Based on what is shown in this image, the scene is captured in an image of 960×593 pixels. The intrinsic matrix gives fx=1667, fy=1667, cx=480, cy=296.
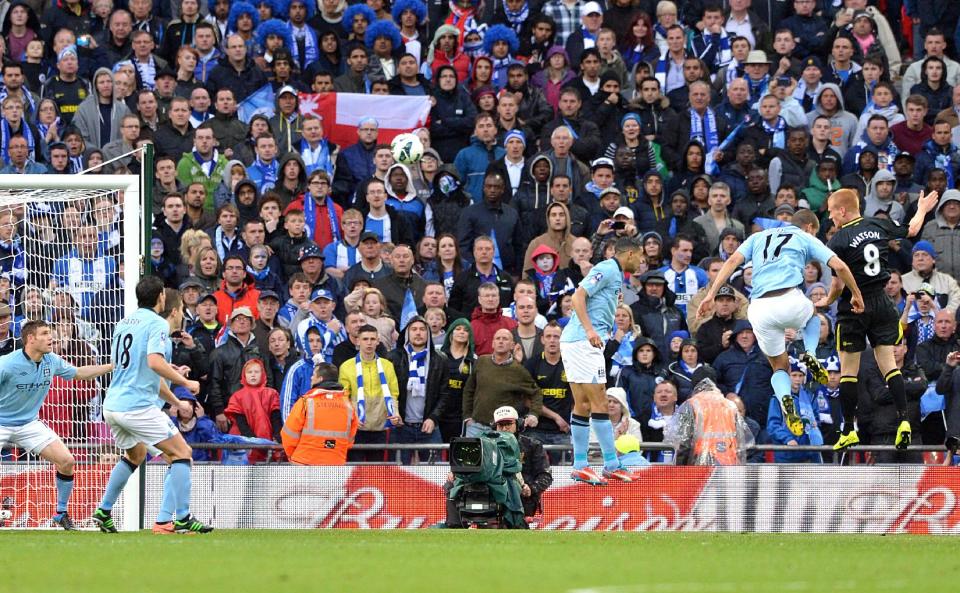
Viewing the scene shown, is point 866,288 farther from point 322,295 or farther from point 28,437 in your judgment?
point 28,437

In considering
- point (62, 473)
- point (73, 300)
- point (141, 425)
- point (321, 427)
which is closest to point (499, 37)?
point (321, 427)

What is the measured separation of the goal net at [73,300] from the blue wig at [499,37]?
7.87m

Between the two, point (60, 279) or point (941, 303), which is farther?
point (941, 303)

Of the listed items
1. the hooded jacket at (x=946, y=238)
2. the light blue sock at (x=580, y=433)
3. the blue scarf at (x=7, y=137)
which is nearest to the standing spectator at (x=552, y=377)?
the light blue sock at (x=580, y=433)

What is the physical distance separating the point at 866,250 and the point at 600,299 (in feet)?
8.20

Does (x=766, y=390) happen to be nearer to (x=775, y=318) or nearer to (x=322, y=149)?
(x=775, y=318)

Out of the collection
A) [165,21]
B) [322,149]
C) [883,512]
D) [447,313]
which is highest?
[165,21]

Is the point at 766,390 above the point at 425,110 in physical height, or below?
below

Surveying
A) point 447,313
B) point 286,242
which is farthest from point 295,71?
point 447,313

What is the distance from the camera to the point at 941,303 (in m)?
21.0

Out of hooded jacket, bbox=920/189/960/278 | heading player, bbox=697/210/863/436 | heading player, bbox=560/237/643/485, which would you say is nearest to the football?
hooded jacket, bbox=920/189/960/278

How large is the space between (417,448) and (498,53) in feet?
28.7

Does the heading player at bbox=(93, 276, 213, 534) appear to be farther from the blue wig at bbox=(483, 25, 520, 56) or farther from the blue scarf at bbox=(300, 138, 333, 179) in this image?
the blue wig at bbox=(483, 25, 520, 56)

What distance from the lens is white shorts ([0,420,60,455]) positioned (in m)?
15.4
